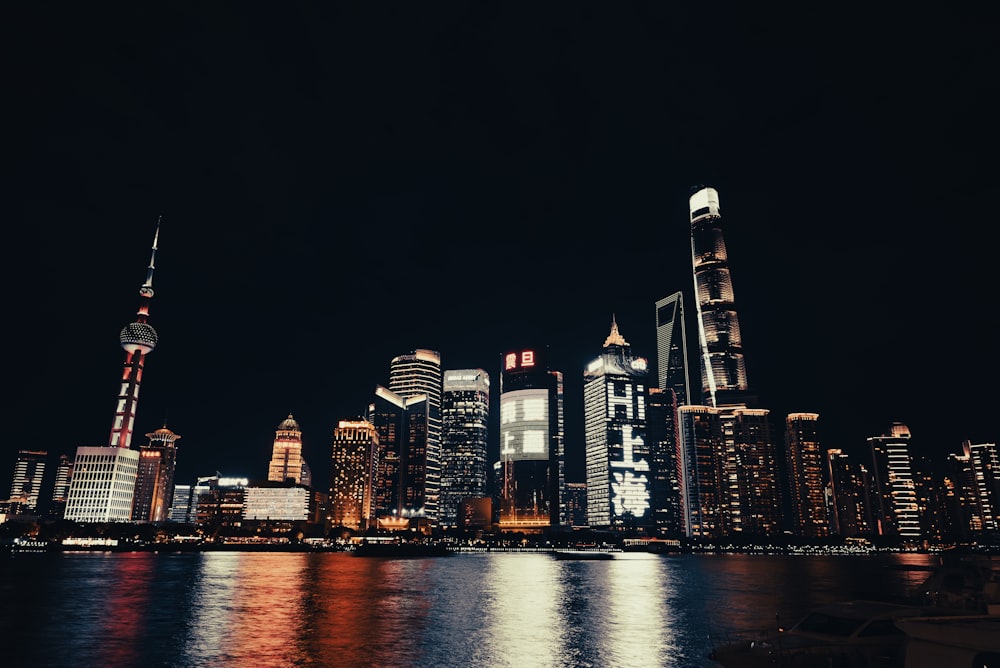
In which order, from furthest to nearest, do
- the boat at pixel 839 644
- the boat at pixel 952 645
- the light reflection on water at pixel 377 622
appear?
the light reflection on water at pixel 377 622
the boat at pixel 839 644
the boat at pixel 952 645

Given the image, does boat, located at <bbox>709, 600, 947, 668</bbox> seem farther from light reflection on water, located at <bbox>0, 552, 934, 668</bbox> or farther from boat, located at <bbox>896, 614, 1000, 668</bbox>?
boat, located at <bbox>896, 614, 1000, 668</bbox>

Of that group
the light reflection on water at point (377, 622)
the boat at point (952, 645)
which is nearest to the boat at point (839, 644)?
the light reflection on water at point (377, 622)

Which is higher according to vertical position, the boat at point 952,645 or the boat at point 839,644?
the boat at point 952,645

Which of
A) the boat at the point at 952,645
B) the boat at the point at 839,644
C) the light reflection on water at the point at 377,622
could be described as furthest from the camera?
the light reflection on water at the point at 377,622

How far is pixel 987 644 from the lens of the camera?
1282cm

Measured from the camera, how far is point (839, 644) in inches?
1032

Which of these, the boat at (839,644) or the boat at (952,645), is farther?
the boat at (839,644)

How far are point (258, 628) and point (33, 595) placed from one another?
4437 cm

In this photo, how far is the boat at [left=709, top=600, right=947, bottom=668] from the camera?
25141 millimetres

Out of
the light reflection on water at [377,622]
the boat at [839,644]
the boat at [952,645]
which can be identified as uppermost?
the boat at [952,645]

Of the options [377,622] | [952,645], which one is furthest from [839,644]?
[377,622]

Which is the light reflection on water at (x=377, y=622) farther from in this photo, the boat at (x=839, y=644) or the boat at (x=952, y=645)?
the boat at (x=952, y=645)

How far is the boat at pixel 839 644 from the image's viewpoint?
25.1 metres

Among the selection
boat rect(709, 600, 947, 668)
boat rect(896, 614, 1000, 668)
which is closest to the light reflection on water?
boat rect(709, 600, 947, 668)
